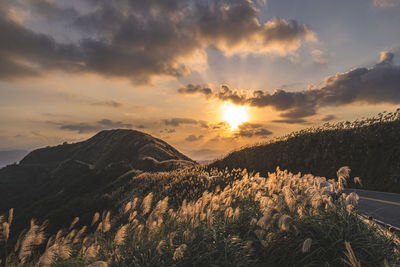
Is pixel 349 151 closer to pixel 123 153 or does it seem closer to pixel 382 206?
pixel 382 206

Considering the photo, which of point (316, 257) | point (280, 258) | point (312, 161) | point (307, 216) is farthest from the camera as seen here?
point (312, 161)

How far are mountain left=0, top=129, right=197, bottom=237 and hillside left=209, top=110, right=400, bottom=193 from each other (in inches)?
698

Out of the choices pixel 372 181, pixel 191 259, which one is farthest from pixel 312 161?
pixel 191 259

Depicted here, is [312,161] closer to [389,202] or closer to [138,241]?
[389,202]

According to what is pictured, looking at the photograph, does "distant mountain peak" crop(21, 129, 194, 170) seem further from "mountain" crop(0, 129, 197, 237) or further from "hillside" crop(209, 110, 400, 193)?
"hillside" crop(209, 110, 400, 193)

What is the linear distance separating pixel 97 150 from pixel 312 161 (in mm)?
110285

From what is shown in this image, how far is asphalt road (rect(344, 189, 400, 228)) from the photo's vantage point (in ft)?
31.5

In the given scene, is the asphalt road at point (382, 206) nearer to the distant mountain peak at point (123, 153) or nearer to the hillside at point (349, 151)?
the hillside at point (349, 151)

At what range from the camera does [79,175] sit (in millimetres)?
62188

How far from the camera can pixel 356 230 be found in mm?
4609

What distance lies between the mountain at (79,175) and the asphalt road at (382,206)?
16.1m

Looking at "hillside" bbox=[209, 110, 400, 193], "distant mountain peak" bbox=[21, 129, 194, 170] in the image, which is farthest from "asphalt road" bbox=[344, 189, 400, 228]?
"distant mountain peak" bbox=[21, 129, 194, 170]

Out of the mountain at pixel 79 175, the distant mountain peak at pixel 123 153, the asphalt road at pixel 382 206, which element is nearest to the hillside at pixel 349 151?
the asphalt road at pixel 382 206

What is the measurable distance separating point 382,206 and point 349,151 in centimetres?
932
